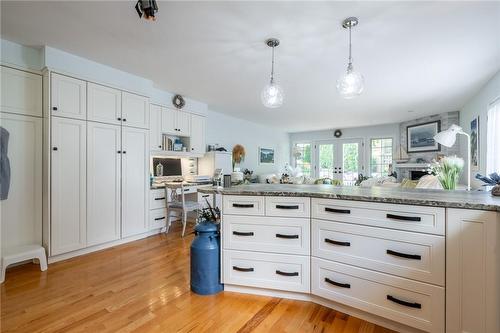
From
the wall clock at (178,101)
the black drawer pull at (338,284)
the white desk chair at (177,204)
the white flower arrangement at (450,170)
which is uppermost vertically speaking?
the wall clock at (178,101)

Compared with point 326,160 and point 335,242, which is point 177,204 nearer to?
point 335,242

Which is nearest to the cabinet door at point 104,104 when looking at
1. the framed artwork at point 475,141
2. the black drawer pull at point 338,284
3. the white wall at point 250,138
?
the white wall at point 250,138

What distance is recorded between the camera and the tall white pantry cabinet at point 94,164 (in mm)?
2643

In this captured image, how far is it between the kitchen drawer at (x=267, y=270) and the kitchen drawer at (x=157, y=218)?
215 cm

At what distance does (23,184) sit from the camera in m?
2.57

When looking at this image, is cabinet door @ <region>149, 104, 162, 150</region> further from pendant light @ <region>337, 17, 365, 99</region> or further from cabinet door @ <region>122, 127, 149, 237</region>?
pendant light @ <region>337, 17, 365, 99</region>

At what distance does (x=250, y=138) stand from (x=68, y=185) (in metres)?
4.73

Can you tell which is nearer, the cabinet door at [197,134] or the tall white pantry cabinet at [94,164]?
the tall white pantry cabinet at [94,164]

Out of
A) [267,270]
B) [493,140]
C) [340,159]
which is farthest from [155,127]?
[340,159]

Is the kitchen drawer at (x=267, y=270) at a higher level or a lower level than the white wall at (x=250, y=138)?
lower

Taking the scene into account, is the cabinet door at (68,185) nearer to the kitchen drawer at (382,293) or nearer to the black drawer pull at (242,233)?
the black drawer pull at (242,233)

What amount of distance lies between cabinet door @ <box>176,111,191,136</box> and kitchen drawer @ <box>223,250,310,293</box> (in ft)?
9.46

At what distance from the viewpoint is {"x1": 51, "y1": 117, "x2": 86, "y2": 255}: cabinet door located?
263 centimetres

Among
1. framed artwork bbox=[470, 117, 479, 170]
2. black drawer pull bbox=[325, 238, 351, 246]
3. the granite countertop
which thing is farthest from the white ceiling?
black drawer pull bbox=[325, 238, 351, 246]
